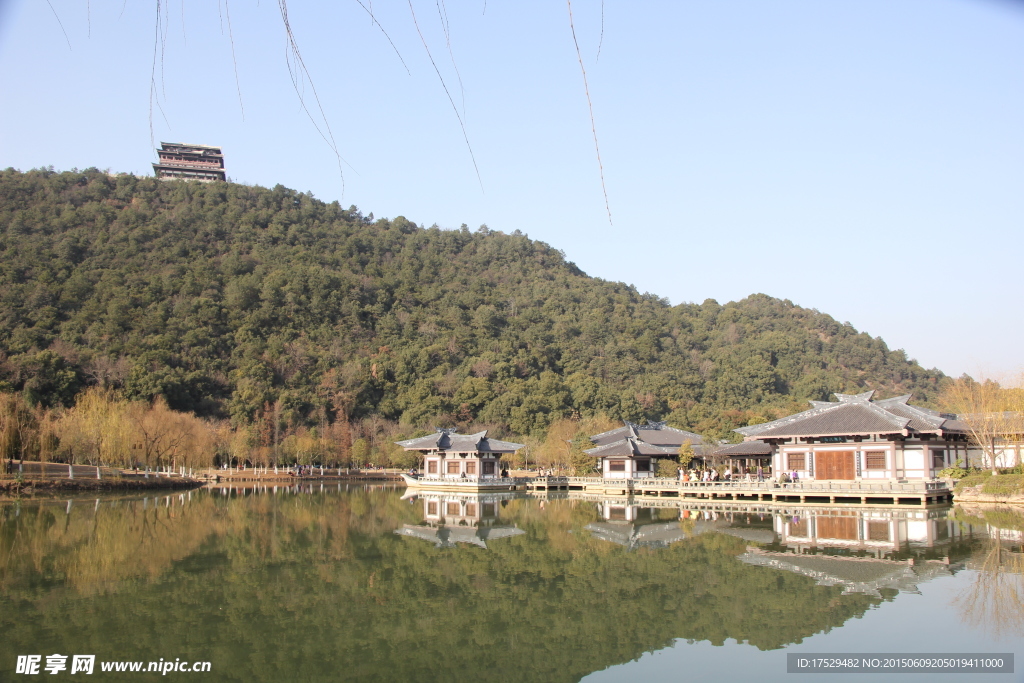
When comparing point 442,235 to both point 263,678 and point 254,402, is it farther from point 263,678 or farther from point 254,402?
point 263,678

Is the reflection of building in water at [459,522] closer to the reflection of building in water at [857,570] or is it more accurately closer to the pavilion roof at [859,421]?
the reflection of building in water at [857,570]

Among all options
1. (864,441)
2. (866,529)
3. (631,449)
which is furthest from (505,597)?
(631,449)

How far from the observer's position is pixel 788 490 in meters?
24.5

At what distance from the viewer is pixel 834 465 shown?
25.1 m

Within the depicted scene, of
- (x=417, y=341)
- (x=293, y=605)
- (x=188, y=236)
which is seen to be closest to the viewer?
(x=293, y=605)

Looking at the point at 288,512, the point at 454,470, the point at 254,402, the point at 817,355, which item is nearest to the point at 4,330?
the point at 254,402

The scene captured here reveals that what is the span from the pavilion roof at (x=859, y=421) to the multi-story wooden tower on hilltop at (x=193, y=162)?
89.3 m

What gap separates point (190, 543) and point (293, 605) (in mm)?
6446

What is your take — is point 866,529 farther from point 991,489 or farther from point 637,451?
point 637,451

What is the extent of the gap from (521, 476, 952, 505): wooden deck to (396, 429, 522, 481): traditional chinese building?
588cm

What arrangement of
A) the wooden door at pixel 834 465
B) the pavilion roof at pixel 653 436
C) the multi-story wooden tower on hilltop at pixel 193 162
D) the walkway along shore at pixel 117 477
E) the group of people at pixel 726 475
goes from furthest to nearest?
the multi-story wooden tower on hilltop at pixel 193 162 → the pavilion roof at pixel 653 436 → the group of people at pixel 726 475 → the walkway along shore at pixel 117 477 → the wooden door at pixel 834 465

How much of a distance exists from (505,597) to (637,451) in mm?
23770

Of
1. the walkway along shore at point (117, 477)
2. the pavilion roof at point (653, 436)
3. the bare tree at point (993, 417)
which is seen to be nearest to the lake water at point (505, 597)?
the walkway along shore at point (117, 477)

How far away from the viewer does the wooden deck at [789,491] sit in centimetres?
2206
